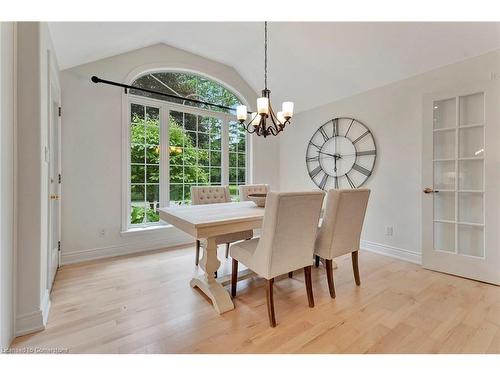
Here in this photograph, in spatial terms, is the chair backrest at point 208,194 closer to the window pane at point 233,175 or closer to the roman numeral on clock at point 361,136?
the window pane at point 233,175

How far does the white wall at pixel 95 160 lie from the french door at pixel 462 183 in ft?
11.4

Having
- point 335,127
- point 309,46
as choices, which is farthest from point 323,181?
Result: point 309,46

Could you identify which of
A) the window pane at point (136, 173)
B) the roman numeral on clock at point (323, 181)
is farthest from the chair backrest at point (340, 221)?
the window pane at point (136, 173)

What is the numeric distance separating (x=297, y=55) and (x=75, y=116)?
3.02 meters

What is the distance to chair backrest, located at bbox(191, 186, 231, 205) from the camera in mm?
2992

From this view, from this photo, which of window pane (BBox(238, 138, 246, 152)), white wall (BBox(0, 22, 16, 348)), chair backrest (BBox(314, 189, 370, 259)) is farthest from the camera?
window pane (BBox(238, 138, 246, 152))

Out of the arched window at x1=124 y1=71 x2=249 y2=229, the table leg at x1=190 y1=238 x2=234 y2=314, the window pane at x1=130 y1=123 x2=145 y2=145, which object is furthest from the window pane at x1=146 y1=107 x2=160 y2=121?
the table leg at x1=190 y1=238 x2=234 y2=314

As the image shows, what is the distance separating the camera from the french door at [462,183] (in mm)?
2236

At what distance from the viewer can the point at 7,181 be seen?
4.33ft

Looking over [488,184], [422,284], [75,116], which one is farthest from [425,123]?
[75,116]

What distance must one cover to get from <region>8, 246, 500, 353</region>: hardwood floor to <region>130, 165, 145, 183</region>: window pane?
1.26 meters

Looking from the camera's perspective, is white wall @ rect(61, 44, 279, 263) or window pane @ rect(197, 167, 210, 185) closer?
white wall @ rect(61, 44, 279, 263)

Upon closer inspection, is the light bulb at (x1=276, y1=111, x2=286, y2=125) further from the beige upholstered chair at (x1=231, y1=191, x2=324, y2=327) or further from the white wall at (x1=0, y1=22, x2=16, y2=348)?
the white wall at (x1=0, y1=22, x2=16, y2=348)
